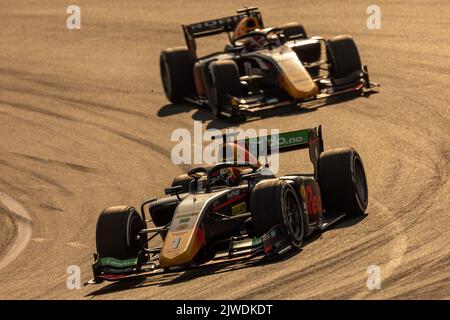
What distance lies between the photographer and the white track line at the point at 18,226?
17.7 metres

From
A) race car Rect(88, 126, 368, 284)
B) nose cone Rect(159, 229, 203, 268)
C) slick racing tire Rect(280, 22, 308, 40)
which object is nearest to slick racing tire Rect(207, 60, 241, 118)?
slick racing tire Rect(280, 22, 308, 40)

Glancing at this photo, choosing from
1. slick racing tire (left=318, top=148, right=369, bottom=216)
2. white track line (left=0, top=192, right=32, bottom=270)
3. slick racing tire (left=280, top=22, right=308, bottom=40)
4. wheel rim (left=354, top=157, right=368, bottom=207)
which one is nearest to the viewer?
slick racing tire (left=318, top=148, right=369, bottom=216)

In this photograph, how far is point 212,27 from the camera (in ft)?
90.3

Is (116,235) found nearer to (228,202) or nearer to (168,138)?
(228,202)

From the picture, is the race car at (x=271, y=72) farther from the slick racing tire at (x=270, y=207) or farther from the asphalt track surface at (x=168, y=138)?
the slick racing tire at (x=270, y=207)

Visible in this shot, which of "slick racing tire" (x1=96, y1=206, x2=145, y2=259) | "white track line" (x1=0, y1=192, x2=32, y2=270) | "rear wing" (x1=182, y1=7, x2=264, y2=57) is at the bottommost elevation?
"white track line" (x1=0, y1=192, x2=32, y2=270)

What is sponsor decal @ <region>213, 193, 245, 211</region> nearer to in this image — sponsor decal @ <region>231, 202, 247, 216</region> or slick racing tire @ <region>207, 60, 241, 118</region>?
sponsor decal @ <region>231, 202, 247, 216</region>

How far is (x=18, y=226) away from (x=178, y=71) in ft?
29.0

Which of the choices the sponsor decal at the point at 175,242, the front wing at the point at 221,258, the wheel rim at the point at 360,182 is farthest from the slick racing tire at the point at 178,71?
the sponsor decal at the point at 175,242

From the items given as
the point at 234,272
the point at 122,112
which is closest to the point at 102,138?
the point at 122,112

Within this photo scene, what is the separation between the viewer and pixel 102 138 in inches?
969

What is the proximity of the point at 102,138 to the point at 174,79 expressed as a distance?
10.7ft

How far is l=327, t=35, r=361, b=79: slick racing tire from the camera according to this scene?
2492 cm

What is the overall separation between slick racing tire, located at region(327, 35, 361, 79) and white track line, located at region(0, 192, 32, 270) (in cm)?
772
